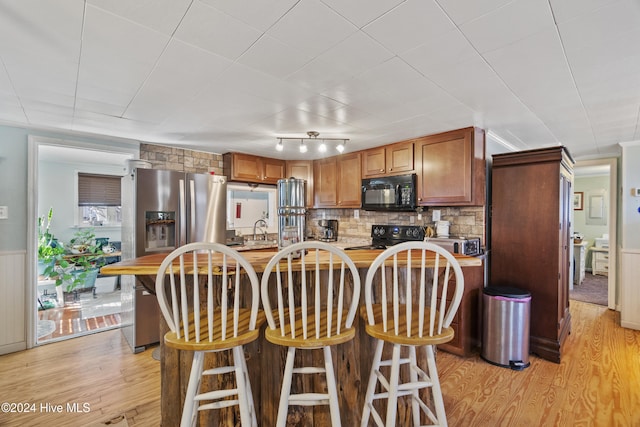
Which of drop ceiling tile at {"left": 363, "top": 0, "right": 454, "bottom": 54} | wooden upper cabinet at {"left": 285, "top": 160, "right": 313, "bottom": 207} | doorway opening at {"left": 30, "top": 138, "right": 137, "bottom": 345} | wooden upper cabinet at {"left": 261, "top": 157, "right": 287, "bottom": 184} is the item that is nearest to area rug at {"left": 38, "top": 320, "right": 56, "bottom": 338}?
doorway opening at {"left": 30, "top": 138, "right": 137, "bottom": 345}

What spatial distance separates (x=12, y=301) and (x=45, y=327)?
76cm

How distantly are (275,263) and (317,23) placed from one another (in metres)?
1.12

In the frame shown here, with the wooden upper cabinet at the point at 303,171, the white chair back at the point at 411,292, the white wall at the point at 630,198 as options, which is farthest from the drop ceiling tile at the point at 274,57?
the white wall at the point at 630,198

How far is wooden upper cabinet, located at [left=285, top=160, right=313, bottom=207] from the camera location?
4.79 metres

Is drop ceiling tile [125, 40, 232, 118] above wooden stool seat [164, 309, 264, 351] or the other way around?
above

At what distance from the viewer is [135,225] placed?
122 inches

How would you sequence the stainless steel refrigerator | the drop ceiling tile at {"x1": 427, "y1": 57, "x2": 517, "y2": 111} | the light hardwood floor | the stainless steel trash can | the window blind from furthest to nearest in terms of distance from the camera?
1. the window blind
2. the stainless steel refrigerator
3. the stainless steel trash can
4. the light hardwood floor
5. the drop ceiling tile at {"x1": 427, "y1": 57, "x2": 517, "y2": 111}

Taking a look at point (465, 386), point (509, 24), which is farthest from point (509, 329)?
point (509, 24)

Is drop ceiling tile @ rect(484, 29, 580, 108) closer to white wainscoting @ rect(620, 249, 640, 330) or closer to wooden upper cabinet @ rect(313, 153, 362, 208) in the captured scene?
wooden upper cabinet @ rect(313, 153, 362, 208)

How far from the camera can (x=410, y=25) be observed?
1.42m

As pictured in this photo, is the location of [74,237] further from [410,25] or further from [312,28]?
[410,25]

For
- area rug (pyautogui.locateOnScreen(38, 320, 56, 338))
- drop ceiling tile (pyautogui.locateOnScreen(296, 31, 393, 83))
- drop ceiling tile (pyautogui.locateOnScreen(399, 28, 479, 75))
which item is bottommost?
area rug (pyautogui.locateOnScreen(38, 320, 56, 338))

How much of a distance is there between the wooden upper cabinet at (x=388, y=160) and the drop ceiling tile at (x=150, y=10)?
2769 millimetres

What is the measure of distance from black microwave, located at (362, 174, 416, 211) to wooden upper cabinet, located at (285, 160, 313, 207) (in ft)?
3.45
